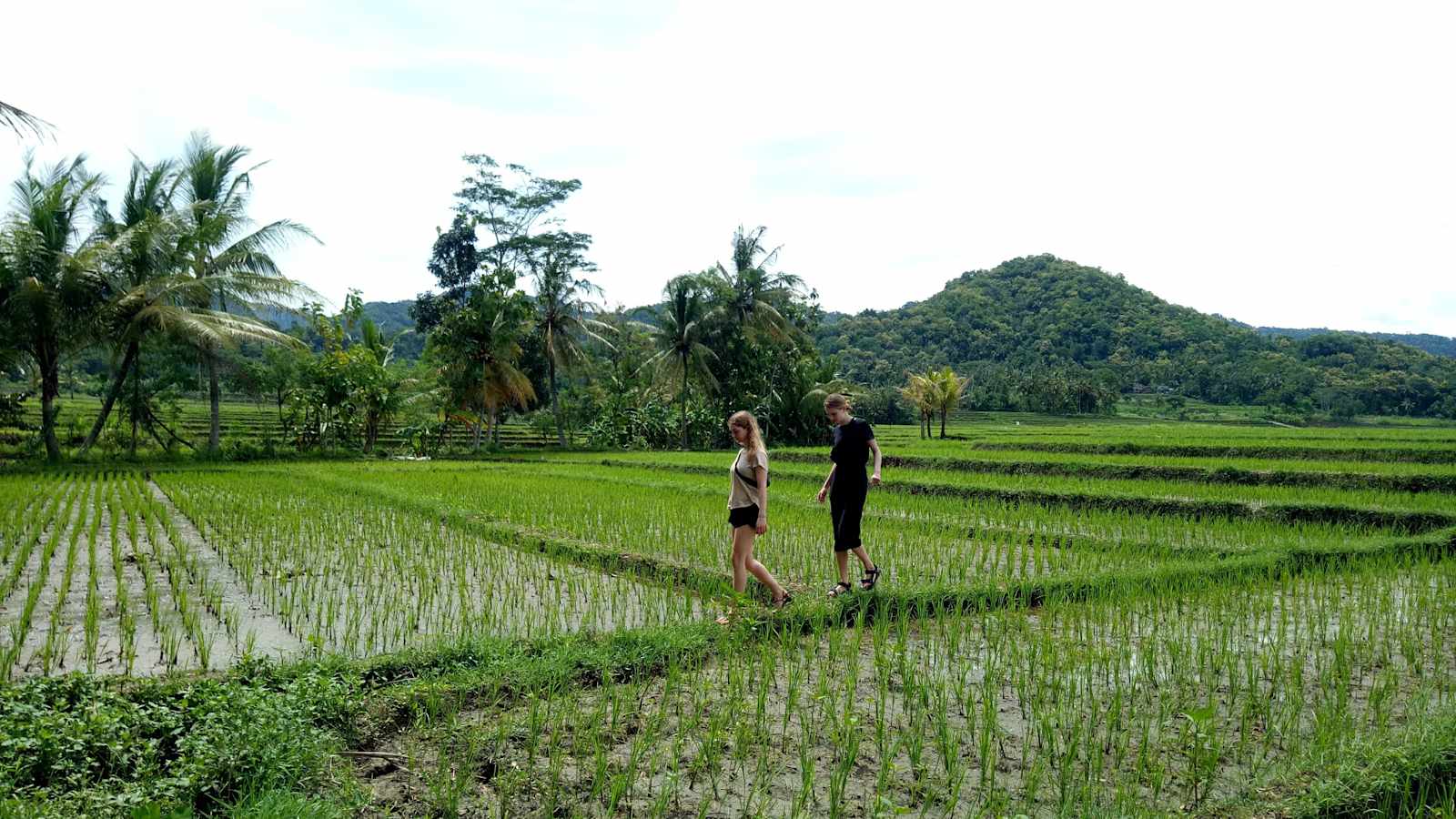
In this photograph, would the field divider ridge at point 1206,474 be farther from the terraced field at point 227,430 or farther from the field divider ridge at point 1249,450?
the terraced field at point 227,430

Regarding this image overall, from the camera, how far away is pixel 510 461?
22234 mm

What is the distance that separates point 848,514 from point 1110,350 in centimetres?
6266

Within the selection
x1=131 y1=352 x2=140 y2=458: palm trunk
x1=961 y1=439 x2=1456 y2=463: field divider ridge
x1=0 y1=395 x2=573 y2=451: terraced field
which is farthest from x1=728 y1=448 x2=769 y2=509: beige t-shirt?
x1=0 y1=395 x2=573 y2=451: terraced field

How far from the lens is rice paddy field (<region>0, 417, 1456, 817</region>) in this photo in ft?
9.62

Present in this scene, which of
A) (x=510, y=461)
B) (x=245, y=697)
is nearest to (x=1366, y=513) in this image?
(x=245, y=697)

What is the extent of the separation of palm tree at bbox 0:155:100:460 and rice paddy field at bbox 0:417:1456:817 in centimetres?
1019

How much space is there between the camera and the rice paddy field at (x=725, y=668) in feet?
9.62

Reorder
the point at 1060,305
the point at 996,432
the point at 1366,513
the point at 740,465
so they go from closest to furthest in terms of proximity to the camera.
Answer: the point at 740,465, the point at 1366,513, the point at 996,432, the point at 1060,305

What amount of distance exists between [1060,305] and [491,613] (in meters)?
66.8

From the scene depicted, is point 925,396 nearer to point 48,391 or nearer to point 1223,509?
point 1223,509

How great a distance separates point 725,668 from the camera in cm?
437

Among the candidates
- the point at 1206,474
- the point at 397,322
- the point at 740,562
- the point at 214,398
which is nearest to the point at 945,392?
the point at 1206,474

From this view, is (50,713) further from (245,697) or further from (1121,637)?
(1121,637)

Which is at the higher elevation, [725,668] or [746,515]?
[746,515]
